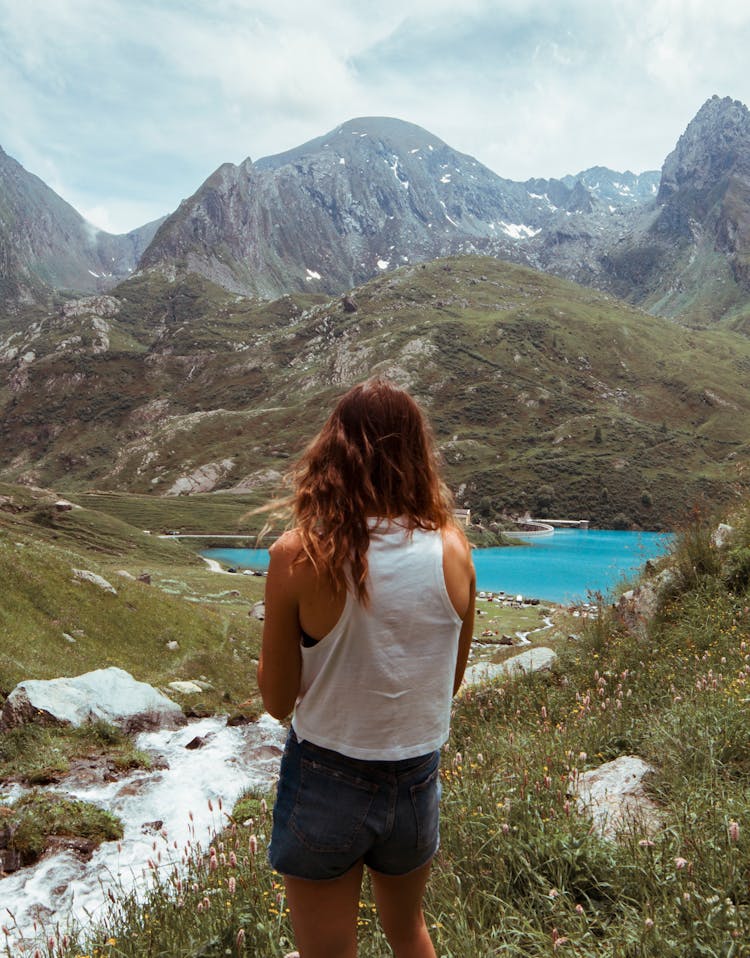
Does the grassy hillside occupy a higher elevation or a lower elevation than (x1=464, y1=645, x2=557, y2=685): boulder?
lower

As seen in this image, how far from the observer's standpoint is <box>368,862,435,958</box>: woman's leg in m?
2.98

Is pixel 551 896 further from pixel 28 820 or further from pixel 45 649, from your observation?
pixel 45 649

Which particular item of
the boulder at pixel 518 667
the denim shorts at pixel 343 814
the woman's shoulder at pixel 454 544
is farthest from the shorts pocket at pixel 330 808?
the boulder at pixel 518 667

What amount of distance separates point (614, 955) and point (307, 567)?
108 inches

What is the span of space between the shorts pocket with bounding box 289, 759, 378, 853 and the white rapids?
257cm

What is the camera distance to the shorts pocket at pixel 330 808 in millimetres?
2693

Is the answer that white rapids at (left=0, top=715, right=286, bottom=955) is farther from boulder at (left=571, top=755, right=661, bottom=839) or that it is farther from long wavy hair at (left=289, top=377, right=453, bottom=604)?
long wavy hair at (left=289, top=377, right=453, bottom=604)

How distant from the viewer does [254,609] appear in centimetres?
3384

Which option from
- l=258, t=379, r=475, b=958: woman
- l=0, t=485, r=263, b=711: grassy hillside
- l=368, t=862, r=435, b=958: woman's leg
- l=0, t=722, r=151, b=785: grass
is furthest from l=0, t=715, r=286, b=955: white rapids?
l=0, t=485, r=263, b=711: grassy hillside

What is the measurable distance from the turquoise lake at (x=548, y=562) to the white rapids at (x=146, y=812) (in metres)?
47.5

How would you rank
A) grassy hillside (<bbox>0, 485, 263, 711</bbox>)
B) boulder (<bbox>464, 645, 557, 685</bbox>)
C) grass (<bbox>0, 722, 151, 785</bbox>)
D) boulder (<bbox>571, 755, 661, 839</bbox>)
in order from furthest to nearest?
grassy hillside (<bbox>0, 485, 263, 711</bbox>) → boulder (<bbox>464, 645, 557, 685</bbox>) → grass (<bbox>0, 722, 151, 785</bbox>) → boulder (<bbox>571, 755, 661, 839</bbox>)

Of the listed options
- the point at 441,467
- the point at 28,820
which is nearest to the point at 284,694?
the point at 441,467

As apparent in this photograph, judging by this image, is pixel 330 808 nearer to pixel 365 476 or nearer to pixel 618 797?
pixel 365 476

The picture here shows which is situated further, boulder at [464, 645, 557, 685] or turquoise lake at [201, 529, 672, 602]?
turquoise lake at [201, 529, 672, 602]
